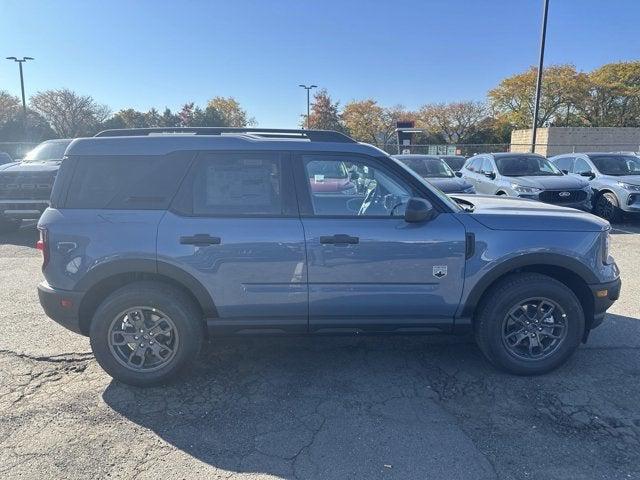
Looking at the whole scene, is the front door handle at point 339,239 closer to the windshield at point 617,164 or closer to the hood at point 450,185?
the hood at point 450,185

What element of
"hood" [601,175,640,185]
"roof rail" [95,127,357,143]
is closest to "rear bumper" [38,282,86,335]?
"roof rail" [95,127,357,143]

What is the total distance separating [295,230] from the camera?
3385 millimetres

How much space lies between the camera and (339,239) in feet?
11.1

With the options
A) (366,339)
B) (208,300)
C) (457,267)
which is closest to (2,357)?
(208,300)

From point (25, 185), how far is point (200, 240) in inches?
296

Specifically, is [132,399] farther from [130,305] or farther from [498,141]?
[498,141]

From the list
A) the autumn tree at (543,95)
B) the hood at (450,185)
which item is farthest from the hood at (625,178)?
the autumn tree at (543,95)

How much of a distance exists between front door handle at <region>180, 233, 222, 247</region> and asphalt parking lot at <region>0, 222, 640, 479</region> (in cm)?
112

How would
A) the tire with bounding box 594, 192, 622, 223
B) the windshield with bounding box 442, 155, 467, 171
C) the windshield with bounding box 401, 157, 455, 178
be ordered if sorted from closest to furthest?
the tire with bounding box 594, 192, 622, 223 < the windshield with bounding box 401, 157, 455, 178 < the windshield with bounding box 442, 155, 467, 171

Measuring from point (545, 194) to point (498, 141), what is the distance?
4192 centimetres

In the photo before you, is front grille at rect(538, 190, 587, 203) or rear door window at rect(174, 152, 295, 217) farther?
front grille at rect(538, 190, 587, 203)

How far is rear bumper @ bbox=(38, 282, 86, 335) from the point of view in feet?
11.2

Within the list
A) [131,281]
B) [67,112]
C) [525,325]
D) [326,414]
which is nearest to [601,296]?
[525,325]

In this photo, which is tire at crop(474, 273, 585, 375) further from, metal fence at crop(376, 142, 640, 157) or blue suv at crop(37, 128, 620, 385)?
metal fence at crop(376, 142, 640, 157)
